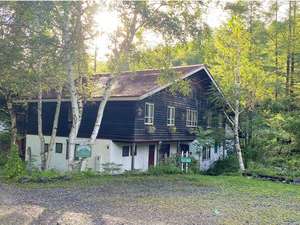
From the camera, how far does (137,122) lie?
18719mm

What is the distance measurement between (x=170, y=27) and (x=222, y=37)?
7289 millimetres

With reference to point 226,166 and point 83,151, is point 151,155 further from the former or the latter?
point 83,151

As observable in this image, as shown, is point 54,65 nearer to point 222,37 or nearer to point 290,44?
point 222,37

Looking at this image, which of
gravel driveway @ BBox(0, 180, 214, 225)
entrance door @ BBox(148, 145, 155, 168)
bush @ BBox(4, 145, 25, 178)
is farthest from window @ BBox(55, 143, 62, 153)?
gravel driveway @ BBox(0, 180, 214, 225)

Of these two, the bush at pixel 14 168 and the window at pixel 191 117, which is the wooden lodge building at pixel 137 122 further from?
the bush at pixel 14 168

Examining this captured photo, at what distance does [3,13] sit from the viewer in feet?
44.7

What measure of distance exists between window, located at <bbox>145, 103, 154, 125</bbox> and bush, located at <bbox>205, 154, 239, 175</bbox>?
575cm

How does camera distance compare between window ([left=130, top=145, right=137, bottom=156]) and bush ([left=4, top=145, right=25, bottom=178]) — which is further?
window ([left=130, top=145, right=137, bottom=156])

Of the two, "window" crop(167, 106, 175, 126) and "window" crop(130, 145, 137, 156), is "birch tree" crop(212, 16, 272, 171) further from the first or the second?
"window" crop(130, 145, 137, 156)

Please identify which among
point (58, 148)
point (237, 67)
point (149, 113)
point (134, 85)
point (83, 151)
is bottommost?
point (58, 148)

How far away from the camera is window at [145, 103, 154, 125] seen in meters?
19.6

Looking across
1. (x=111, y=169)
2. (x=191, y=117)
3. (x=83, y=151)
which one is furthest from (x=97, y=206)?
(x=191, y=117)

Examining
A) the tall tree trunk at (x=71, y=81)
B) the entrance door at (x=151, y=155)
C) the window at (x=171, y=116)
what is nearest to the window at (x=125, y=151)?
the entrance door at (x=151, y=155)

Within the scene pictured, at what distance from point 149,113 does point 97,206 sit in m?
10.4
